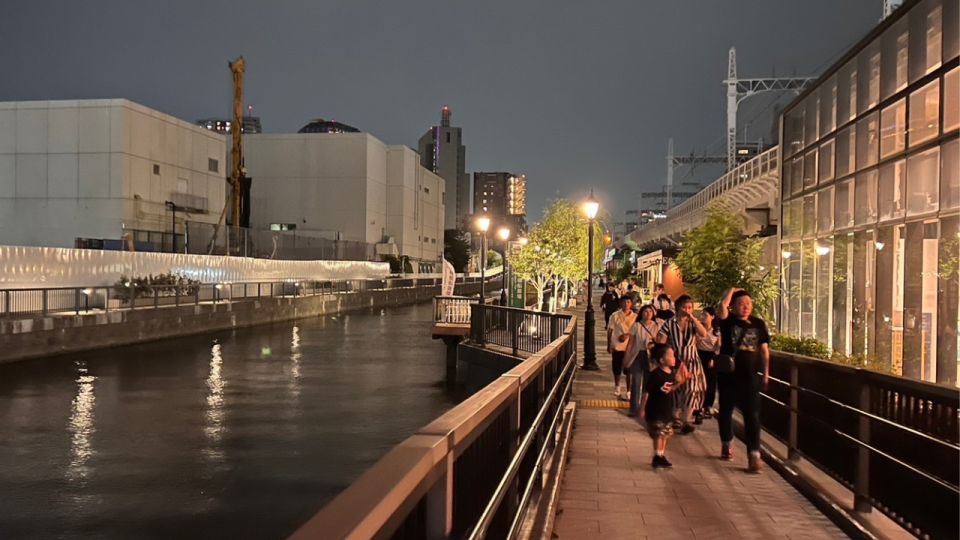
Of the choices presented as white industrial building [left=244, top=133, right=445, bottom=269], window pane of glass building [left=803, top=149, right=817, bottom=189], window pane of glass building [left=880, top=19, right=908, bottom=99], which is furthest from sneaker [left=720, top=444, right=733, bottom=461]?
white industrial building [left=244, top=133, right=445, bottom=269]

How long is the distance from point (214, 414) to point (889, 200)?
1249 centimetres

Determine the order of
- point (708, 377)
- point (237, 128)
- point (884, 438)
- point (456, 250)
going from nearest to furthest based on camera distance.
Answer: point (884, 438) → point (708, 377) → point (237, 128) → point (456, 250)

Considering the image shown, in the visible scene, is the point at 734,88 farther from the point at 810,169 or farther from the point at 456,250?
the point at 456,250

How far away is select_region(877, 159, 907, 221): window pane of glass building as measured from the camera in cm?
1366

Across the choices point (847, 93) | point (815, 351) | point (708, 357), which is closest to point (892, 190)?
point (815, 351)

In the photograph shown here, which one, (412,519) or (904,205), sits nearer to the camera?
(412,519)

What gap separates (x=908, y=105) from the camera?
13492mm

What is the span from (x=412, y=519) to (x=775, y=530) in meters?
4.44

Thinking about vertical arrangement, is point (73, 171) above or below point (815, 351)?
above

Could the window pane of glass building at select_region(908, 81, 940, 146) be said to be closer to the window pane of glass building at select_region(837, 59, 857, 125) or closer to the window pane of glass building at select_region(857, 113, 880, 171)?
the window pane of glass building at select_region(857, 113, 880, 171)

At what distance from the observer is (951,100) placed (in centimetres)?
1205

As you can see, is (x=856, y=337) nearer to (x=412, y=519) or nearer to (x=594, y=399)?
(x=594, y=399)

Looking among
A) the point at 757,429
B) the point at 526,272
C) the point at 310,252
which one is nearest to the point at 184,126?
the point at 310,252

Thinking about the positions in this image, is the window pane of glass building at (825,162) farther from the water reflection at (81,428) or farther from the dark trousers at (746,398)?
the water reflection at (81,428)
